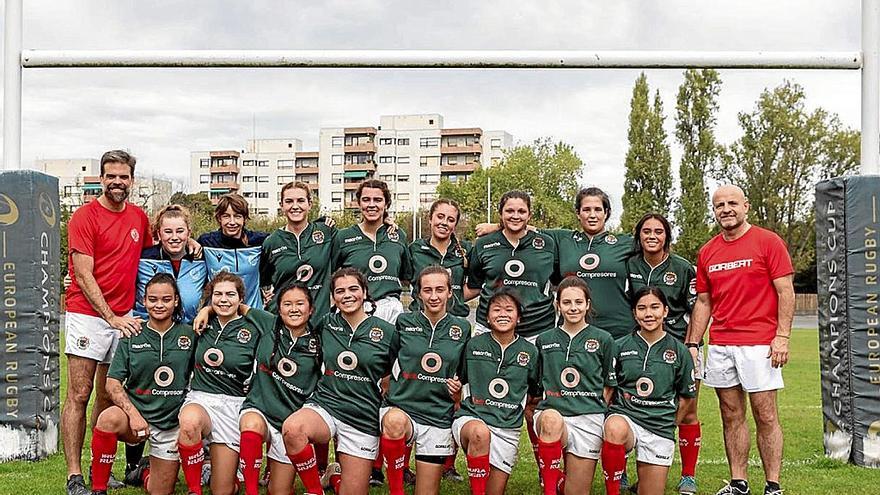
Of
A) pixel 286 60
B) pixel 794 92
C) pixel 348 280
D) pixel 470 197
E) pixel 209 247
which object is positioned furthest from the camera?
pixel 470 197

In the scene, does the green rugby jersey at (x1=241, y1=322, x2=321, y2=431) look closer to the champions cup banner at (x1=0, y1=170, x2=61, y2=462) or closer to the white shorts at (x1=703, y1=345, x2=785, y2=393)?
the champions cup banner at (x1=0, y1=170, x2=61, y2=462)

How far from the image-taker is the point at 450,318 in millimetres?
4836

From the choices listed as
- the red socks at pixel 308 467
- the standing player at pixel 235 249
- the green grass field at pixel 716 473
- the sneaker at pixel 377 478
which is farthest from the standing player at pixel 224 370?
the sneaker at pixel 377 478

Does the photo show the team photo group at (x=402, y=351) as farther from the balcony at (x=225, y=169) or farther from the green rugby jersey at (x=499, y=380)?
the balcony at (x=225, y=169)

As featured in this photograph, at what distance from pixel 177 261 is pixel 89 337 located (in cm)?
65

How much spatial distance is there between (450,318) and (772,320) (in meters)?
1.79

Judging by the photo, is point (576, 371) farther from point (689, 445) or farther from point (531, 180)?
point (531, 180)

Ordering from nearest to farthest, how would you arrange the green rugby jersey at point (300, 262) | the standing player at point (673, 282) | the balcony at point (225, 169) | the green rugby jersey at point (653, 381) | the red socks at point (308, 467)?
1. the red socks at point (308, 467)
2. the green rugby jersey at point (653, 381)
3. the standing player at point (673, 282)
4. the green rugby jersey at point (300, 262)
5. the balcony at point (225, 169)

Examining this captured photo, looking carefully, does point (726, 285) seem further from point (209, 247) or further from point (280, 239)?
point (209, 247)

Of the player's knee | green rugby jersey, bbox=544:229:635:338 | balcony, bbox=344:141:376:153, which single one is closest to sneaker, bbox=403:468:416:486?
the player's knee

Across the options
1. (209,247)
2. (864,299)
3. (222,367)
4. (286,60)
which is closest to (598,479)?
(864,299)

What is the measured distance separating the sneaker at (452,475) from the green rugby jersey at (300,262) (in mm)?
1259

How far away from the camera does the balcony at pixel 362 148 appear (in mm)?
76125

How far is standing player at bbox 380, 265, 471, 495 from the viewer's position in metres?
4.61
